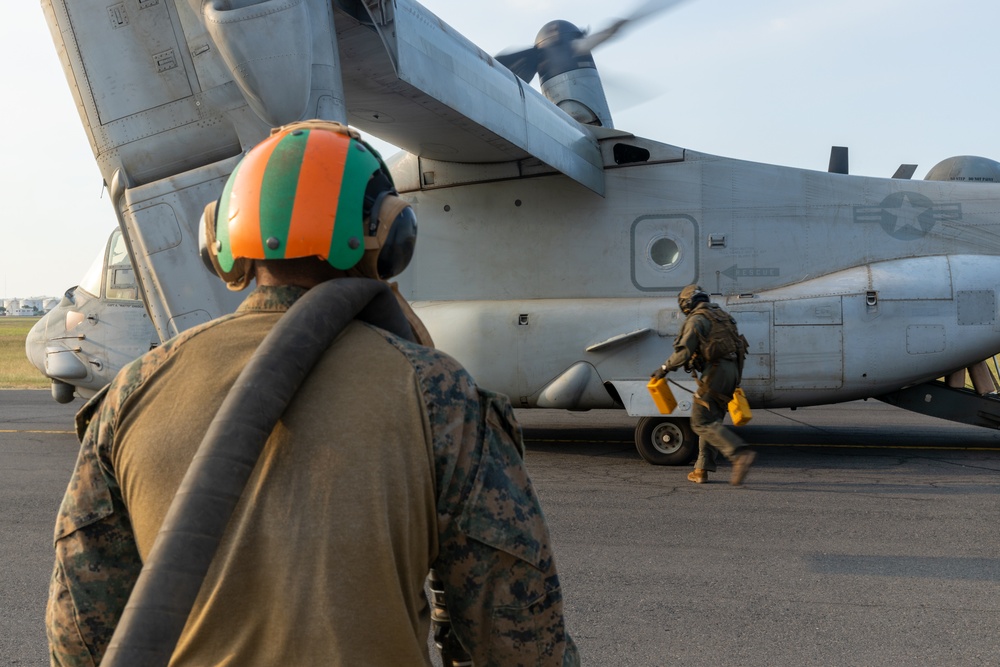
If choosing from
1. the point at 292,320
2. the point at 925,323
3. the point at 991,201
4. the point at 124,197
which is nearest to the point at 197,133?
the point at 124,197

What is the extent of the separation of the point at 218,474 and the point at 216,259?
0.58 meters

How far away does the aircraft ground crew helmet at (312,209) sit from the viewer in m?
1.55

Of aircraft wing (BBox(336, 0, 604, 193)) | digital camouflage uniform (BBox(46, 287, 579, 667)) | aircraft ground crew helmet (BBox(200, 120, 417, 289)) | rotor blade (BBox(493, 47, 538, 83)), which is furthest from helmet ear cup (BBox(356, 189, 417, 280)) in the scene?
→ rotor blade (BBox(493, 47, 538, 83))

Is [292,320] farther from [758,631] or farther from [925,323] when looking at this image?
[925,323]

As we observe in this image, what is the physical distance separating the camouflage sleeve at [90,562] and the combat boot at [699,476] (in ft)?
25.0

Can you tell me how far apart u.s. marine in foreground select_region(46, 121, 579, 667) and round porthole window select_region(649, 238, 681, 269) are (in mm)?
8827

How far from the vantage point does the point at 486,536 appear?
58.3 inches

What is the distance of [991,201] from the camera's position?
32.8 ft

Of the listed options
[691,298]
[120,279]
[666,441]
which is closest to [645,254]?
[691,298]

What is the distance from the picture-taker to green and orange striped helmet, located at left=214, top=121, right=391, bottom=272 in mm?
1553

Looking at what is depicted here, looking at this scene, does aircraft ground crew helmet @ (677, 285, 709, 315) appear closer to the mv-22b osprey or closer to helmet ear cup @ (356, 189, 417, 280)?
the mv-22b osprey

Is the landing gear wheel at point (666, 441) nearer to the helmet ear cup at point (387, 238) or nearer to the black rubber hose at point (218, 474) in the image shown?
the helmet ear cup at point (387, 238)

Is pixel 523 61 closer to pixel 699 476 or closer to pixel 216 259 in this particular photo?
pixel 699 476

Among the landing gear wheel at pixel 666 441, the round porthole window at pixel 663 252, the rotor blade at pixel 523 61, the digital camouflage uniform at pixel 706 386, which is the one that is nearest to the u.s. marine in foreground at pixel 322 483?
the digital camouflage uniform at pixel 706 386
